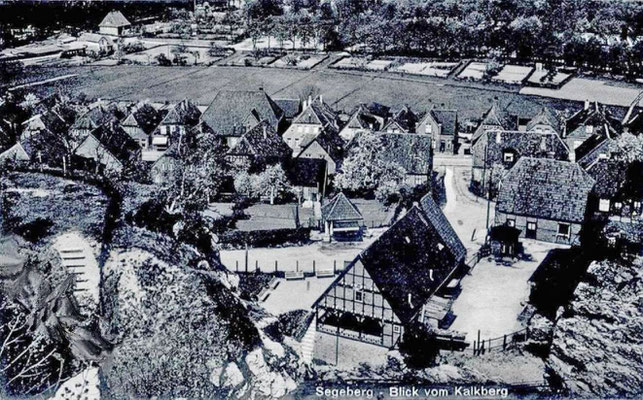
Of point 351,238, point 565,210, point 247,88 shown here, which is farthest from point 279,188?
point 247,88

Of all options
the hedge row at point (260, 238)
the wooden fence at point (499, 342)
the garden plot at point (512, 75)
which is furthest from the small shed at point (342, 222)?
the garden plot at point (512, 75)

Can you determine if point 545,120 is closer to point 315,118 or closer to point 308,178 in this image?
point 315,118

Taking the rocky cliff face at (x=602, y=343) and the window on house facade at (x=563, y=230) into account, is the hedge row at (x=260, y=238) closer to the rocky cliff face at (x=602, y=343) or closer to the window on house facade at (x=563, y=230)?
the window on house facade at (x=563, y=230)

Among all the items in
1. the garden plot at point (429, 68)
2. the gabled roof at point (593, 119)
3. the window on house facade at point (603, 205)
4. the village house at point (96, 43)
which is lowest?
the window on house facade at point (603, 205)

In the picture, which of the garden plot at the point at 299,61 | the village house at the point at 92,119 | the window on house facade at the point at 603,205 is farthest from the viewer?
the garden plot at the point at 299,61

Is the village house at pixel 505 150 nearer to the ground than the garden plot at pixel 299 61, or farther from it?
nearer to the ground

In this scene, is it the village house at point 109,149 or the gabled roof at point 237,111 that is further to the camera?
the gabled roof at point 237,111

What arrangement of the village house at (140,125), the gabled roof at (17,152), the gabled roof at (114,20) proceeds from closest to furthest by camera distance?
1. the gabled roof at (17,152)
2. the gabled roof at (114,20)
3. the village house at (140,125)

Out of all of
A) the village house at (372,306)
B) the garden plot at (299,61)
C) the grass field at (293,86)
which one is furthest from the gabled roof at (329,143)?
the village house at (372,306)

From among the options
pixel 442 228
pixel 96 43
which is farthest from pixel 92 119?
pixel 442 228
